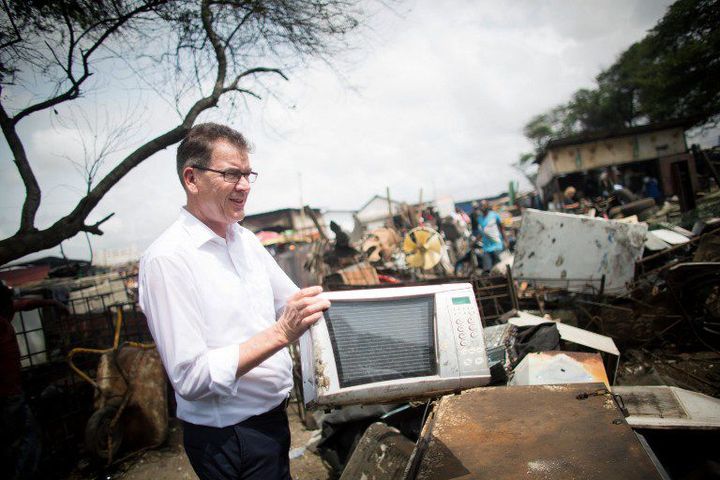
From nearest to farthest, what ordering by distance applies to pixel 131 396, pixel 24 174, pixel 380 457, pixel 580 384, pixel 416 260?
pixel 580 384 < pixel 380 457 < pixel 24 174 < pixel 131 396 < pixel 416 260

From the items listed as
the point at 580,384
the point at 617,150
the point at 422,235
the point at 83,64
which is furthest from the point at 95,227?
the point at 617,150

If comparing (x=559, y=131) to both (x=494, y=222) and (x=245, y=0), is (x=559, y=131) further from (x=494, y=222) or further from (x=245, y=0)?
(x=245, y=0)

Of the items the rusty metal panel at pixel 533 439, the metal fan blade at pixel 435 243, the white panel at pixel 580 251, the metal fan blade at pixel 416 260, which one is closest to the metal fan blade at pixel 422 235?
the metal fan blade at pixel 435 243

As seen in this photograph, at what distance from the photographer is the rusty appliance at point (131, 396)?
12.9 ft

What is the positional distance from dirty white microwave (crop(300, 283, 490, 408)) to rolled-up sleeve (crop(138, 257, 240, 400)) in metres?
0.30

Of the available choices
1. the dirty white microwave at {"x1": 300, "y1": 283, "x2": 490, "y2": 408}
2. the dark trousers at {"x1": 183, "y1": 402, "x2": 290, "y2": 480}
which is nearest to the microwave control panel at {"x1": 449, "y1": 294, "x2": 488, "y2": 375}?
the dirty white microwave at {"x1": 300, "y1": 283, "x2": 490, "y2": 408}

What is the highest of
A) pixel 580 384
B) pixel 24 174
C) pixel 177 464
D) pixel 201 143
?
pixel 24 174

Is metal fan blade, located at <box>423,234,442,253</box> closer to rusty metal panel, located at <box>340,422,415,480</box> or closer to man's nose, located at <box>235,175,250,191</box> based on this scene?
rusty metal panel, located at <box>340,422,415,480</box>

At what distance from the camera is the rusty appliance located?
3924 mm

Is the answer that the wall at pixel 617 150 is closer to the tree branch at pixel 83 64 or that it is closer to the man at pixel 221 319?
the tree branch at pixel 83 64

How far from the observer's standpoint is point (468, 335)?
1.38 m

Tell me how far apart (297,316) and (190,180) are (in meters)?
0.79

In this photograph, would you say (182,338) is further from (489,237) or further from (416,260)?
(489,237)

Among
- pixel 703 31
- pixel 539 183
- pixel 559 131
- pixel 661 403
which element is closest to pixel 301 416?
pixel 661 403
